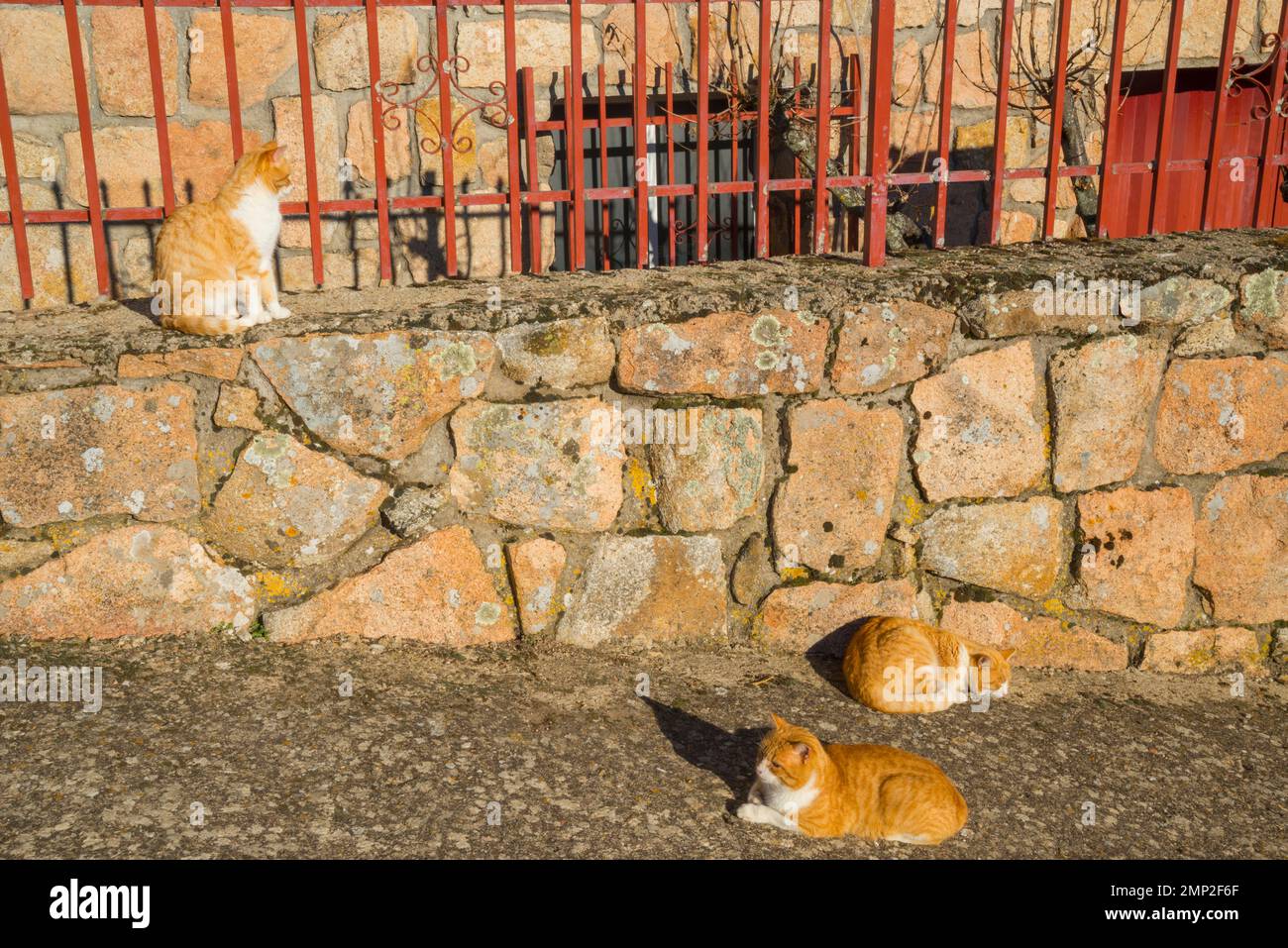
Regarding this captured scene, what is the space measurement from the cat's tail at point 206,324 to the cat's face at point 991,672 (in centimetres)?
239

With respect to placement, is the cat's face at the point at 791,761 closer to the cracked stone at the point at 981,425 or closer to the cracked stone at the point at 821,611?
the cracked stone at the point at 821,611

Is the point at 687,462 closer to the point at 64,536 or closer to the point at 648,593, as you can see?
the point at 648,593

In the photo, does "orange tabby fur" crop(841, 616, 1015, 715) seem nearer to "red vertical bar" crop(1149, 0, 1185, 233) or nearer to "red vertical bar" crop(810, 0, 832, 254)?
"red vertical bar" crop(810, 0, 832, 254)

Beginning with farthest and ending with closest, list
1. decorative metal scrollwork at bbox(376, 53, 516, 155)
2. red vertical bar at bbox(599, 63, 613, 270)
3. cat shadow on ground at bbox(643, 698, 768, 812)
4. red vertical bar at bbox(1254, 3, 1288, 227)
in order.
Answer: decorative metal scrollwork at bbox(376, 53, 516, 155) < red vertical bar at bbox(599, 63, 613, 270) < red vertical bar at bbox(1254, 3, 1288, 227) < cat shadow on ground at bbox(643, 698, 768, 812)

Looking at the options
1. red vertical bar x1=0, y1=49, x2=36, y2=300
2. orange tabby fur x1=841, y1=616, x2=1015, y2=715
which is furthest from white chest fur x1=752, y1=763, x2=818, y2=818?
red vertical bar x1=0, y1=49, x2=36, y2=300

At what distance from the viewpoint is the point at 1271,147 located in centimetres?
412

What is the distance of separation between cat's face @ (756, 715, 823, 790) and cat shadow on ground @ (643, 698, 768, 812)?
6.6 inches

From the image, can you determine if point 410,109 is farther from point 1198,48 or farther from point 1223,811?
point 1223,811

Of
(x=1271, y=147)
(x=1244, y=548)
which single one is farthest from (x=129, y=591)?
(x=1271, y=147)

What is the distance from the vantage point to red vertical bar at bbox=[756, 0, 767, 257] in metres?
3.46

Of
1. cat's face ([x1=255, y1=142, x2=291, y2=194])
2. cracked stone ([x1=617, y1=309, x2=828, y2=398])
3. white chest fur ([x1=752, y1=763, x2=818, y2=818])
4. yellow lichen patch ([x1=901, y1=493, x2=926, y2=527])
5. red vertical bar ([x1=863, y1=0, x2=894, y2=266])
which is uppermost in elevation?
red vertical bar ([x1=863, y1=0, x2=894, y2=266])

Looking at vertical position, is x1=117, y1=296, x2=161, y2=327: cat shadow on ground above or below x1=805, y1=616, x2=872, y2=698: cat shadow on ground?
above

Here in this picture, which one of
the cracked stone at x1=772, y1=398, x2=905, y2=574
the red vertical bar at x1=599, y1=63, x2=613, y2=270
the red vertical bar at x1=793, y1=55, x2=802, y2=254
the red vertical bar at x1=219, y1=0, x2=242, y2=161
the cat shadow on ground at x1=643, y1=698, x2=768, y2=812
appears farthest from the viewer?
the red vertical bar at x1=793, y1=55, x2=802, y2=254

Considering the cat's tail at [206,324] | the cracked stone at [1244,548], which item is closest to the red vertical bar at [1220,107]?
the cracked stone at [1244,548]
